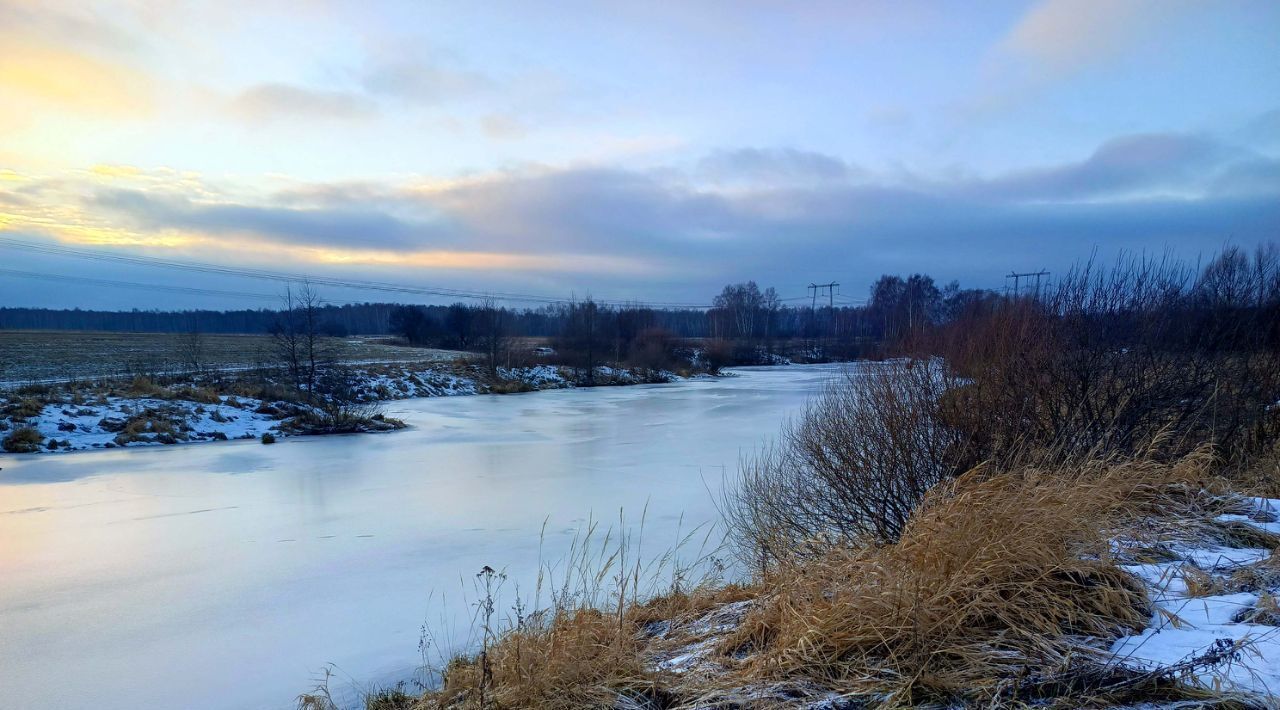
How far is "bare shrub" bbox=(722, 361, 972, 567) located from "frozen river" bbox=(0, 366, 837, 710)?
1850 mm

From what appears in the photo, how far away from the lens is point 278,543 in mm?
9781

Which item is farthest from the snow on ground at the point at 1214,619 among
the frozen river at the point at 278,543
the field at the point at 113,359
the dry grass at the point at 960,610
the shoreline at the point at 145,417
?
the field at the point at 113,359

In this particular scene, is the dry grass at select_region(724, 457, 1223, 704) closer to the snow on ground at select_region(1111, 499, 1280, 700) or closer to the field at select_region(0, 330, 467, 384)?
the snow on ground at select_region(1111, 499, 1280, 700)

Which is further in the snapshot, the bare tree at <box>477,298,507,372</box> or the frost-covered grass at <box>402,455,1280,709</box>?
the bare tree at <box>477,298,507,372</box>

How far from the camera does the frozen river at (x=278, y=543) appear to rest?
590 centimetres

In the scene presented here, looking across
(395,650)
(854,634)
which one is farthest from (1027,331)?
(395,650)

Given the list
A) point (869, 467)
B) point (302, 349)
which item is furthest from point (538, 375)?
point (869, 467)

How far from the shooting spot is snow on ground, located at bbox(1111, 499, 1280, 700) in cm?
249

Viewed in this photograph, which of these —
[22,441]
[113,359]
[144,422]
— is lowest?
[22,441]

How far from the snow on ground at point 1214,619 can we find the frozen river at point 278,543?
520 cm

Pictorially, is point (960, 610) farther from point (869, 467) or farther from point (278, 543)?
point (278, 543)

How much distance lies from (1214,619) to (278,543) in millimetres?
10318

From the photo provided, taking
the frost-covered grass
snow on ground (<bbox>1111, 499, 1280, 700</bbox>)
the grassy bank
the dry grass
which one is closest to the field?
the grassy bank

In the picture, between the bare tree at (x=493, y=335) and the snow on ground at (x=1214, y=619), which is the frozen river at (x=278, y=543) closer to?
the snow on ground at (x=1214, y=619)
